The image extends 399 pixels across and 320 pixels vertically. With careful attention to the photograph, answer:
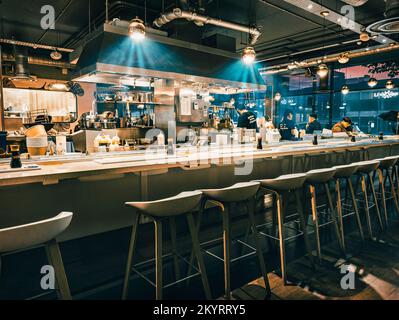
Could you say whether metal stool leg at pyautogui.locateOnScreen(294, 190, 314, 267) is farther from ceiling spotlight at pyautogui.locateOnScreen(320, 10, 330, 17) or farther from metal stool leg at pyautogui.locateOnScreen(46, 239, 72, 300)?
ceiling spotlight at pyautogui.locateOnScreen(320, 10, 330, 17)

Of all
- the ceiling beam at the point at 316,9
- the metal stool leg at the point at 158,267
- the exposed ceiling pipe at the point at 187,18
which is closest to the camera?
the metal stool leg at the point at 158,267

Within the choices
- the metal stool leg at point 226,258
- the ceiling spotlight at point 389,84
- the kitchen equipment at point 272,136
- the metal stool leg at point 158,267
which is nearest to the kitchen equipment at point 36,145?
the metal stool leg at point 158,267

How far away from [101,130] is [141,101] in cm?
132

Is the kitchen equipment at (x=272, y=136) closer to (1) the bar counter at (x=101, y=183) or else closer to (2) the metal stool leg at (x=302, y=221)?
(1) the bar counter at (x=101, y=183)

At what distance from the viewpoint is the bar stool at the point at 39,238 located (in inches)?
A: 51.8

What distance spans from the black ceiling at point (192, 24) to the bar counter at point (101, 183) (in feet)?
7.81

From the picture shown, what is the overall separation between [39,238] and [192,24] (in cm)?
446

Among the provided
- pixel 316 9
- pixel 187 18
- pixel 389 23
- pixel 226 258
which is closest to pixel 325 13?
pixel 316 9

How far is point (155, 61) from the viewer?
4062 mm

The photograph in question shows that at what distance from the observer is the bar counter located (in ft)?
7.43

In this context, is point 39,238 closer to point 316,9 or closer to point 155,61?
point 155,61

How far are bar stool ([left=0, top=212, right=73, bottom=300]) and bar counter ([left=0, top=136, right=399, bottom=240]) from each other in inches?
25.2

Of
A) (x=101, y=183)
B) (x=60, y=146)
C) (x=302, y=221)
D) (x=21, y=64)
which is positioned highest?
(x=21, y=64)
